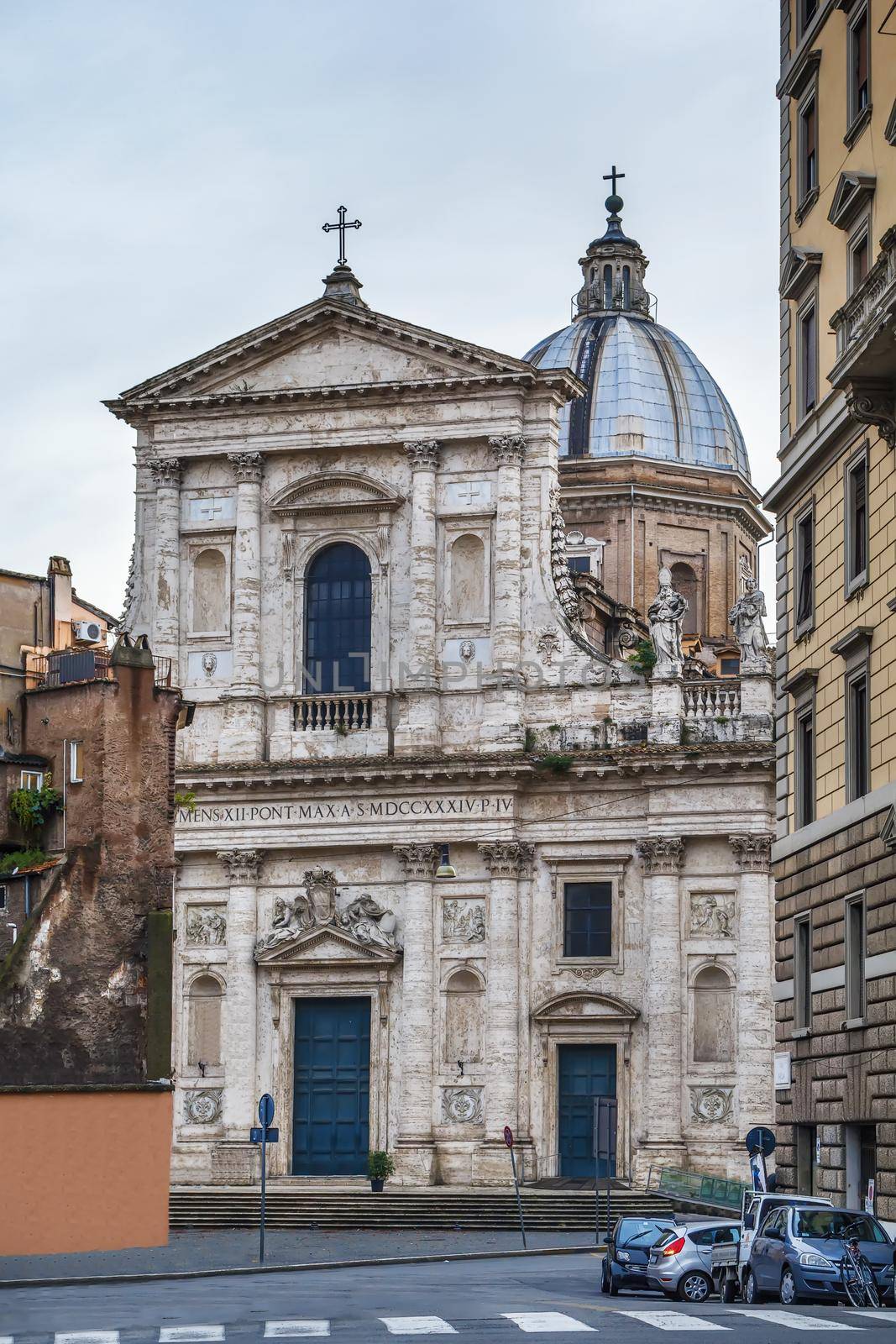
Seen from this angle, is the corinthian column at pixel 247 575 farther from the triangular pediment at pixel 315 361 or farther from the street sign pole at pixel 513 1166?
the street sign pole at pixel 513 1166

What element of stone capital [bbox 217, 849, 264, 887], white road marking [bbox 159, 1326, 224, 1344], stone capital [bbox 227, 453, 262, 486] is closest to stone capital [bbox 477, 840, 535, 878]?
stone capital [bbox 217, 849, 264, 887]

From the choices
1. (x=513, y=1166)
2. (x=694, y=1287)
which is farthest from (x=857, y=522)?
(x=513, y=1166)

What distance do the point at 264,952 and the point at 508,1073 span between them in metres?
5.52

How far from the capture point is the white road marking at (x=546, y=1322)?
65.3 ft

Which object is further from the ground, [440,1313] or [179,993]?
[179,993]

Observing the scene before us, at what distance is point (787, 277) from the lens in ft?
→ 105

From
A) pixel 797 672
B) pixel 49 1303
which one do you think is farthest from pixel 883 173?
pixel 49 1303

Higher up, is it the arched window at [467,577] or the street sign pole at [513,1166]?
the arched window at [467,577]

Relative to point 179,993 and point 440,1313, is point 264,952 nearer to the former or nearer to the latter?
point 179,993

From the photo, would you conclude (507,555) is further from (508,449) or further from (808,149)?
(808,149)

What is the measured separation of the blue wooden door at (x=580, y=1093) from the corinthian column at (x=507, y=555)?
7.63 m

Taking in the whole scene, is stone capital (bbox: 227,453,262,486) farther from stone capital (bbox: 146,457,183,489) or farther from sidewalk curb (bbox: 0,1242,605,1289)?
sidewalk curb (bbox: 0,1242,605,1289)

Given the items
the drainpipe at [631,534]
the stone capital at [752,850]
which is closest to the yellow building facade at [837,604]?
the stone capital at [752,850]

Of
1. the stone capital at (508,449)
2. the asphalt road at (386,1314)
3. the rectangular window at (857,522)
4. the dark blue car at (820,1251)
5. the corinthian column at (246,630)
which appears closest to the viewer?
the asphalt road at (386,1314)
